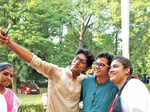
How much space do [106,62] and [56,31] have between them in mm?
14138

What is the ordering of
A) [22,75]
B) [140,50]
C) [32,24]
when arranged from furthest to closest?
1. [22,75]
2. [140,50]
3. [32,24]

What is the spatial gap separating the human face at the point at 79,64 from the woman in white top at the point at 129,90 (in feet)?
1.45

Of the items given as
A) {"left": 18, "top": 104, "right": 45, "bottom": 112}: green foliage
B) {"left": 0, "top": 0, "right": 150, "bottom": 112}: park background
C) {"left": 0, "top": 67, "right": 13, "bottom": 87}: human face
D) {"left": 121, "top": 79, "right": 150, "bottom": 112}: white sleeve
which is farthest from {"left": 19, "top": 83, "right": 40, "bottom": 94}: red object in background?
{"left": 121, "top": 79, "right": 150, "bottom": 112}: white sleeve

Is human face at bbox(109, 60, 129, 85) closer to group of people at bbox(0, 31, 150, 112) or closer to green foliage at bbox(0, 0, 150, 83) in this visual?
group of people at bbox(0, 31, 150, 112)

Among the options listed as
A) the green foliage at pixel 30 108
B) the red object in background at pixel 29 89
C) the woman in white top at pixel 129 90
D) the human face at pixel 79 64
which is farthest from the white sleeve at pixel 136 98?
the red object in background at pixel 29 89

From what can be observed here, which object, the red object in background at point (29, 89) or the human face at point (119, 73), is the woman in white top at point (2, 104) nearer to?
the human face at point (119, 73)

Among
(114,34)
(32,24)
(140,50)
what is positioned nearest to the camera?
(32,24)

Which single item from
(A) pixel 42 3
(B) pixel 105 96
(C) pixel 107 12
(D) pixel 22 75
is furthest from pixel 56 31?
(B) pixel 105 96

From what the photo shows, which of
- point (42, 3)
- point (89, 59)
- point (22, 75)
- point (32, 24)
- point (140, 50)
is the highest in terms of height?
point (42, 3)

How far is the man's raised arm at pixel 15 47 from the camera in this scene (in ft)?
7.07

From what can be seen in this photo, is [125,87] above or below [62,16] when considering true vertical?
below

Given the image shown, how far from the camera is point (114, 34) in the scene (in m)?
22.7

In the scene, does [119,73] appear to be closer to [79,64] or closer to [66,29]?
[79,64]

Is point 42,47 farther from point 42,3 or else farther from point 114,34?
point 114,34
